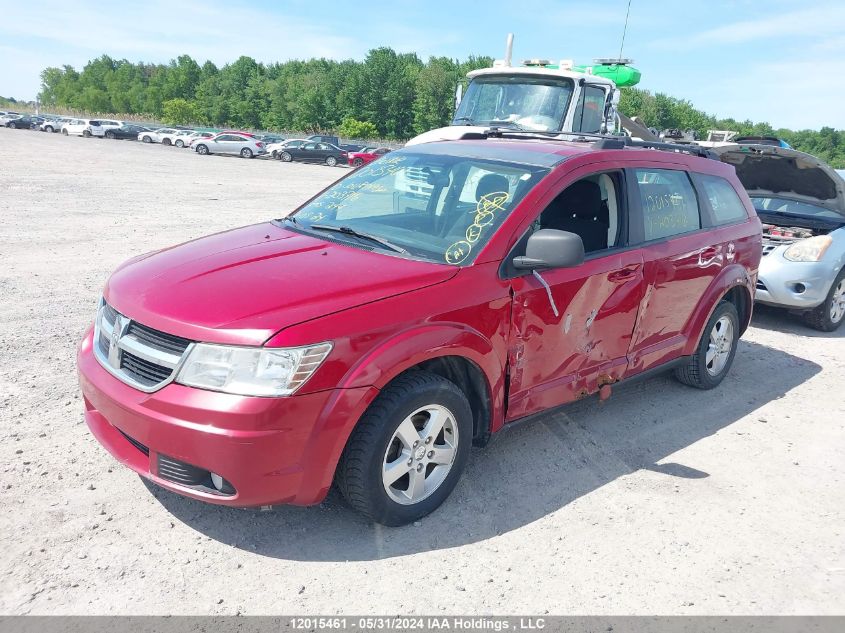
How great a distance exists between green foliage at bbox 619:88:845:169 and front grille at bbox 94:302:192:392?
81.9 meters

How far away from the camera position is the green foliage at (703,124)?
8831 centimetres

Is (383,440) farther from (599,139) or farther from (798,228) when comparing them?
(798,228)

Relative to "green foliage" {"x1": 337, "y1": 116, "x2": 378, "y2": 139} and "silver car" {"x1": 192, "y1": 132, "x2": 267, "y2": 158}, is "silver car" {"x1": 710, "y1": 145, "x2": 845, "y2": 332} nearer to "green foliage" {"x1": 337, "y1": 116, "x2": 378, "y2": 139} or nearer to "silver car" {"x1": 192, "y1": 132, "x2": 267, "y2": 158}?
"silver car" {"x1": 192, "y1": 132, "x2": 267, "y2": 158}

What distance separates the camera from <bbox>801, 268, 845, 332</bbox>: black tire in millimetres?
7220

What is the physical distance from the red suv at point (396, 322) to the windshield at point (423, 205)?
0.6 inches

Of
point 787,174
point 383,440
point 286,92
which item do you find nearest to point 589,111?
point 787,174

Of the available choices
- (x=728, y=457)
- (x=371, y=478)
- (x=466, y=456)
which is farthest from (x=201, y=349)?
(x=728, y=457)

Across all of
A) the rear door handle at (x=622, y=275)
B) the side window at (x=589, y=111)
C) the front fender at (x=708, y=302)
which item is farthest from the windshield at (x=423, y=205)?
the side window at (x=589, y=111)

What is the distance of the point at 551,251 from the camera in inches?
133

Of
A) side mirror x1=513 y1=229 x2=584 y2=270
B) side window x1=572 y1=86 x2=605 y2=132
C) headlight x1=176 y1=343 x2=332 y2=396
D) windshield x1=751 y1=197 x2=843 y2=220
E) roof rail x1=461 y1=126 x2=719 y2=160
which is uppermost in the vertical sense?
side window x1=572 y1=86 x2=605 y2=132

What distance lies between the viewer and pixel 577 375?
4.01 meters

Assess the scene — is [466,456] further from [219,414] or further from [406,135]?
[406,135]

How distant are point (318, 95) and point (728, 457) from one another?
9008 cm
